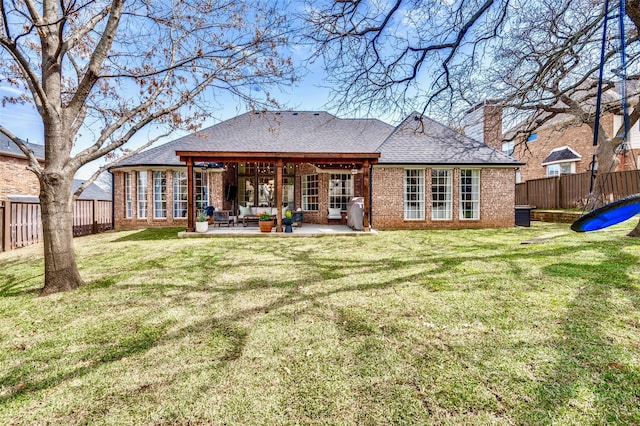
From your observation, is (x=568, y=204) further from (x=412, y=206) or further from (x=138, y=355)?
(x=138, y=355)

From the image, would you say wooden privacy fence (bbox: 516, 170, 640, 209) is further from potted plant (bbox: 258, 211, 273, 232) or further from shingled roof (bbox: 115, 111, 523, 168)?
potted plant (bbox: 258, 211, 273, 232)

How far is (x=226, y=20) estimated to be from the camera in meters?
5.91

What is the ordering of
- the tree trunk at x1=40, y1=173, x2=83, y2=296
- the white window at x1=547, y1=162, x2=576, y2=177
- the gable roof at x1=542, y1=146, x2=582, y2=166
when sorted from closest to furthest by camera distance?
the tree trunk at x1=40, y1=173, x2=83, y2=296 → the gable roof at x1=542, y1=146, x2=582, y2=166 → the white window at x1=547, y1=162, x2=576, y2=177

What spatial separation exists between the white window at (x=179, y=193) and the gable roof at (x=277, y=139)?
0.77m

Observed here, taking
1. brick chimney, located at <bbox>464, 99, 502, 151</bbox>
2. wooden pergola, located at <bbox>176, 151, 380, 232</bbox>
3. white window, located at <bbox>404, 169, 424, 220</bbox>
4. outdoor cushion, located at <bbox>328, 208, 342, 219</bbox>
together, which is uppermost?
brick chimney, located at <bbox>464, 99, 502, 151</bbox>

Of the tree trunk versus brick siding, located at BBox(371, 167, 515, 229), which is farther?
brick siding, located at BBox(371, 167, 515, 229)

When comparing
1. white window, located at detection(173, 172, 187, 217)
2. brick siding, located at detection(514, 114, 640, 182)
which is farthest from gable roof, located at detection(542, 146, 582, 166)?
white window, located at detection(173, 172, 187, 217)

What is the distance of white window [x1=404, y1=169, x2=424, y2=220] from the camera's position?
43.2ft

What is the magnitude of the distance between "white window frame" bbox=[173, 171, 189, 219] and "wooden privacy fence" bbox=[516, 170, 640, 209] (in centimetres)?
1981

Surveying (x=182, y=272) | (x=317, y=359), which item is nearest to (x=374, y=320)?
(x=317, y=359)

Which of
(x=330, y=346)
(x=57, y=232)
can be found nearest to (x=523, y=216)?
(x=330, y=346)

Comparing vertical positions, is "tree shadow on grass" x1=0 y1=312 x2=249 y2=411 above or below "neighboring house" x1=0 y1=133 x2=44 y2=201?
below

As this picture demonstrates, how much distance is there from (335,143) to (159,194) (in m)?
9.30

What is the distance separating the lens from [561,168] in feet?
72.2
